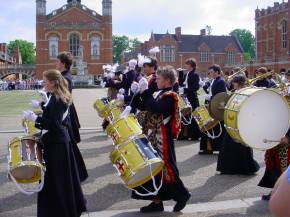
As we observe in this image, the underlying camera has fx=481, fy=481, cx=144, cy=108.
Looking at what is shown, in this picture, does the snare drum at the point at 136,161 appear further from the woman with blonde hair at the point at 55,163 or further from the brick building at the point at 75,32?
the brick building at the point at 75,32

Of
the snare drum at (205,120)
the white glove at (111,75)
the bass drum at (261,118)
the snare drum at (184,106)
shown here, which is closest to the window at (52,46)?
the white glove at (111,75)

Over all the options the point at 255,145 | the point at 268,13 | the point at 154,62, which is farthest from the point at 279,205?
the point at 268,13

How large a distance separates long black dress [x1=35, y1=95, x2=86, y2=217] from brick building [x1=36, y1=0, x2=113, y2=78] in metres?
68.3

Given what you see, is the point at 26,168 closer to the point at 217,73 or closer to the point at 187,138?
the point at 217,73

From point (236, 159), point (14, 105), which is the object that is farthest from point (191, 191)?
point (14, 105)

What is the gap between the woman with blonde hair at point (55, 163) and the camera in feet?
17.4

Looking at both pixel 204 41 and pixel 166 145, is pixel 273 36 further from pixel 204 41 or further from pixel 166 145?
pixel 166 145

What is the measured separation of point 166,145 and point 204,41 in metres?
77.5

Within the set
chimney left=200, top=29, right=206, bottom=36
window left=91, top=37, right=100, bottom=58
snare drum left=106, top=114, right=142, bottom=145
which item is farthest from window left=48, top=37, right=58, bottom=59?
snare drum left=106, top=114, right=142, bottom=145

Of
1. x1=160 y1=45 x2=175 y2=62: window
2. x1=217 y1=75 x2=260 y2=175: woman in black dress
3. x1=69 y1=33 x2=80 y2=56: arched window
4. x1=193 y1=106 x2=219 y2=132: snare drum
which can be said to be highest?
x1=69 y1=33 x2=80 y2=56: arched window

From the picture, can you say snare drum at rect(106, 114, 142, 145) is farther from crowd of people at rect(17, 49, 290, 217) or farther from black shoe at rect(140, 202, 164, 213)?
black shoe at rect(140, 202, 164, 213)

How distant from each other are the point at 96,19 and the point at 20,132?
6103cm

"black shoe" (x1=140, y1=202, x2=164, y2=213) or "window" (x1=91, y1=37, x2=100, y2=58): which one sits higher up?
"window" (x1=91, y1=37, x2=100, y2=58)

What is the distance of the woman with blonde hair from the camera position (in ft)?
17.4
